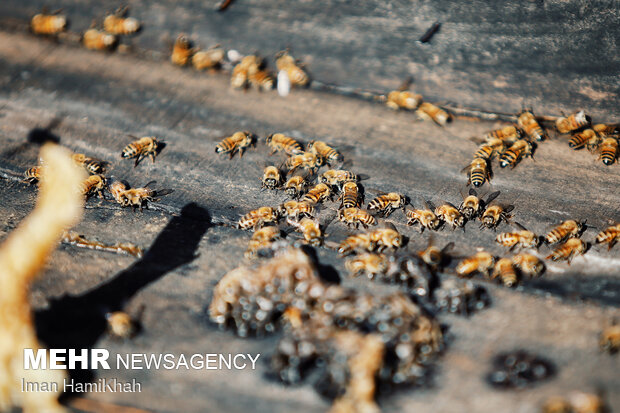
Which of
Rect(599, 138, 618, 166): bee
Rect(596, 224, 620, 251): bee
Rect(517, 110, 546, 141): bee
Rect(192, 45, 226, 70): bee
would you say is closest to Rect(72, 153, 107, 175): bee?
Rect(192, 45, 226, 70): bee

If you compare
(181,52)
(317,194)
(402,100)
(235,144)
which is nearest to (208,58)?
(181,52)

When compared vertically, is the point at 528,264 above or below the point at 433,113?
below

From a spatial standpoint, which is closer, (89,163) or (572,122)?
(89,163)

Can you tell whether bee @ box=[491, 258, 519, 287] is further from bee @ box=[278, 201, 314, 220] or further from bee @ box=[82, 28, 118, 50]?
bee @ box=[82, 28, 118, 50]

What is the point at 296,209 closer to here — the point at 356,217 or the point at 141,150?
the point at 356,217

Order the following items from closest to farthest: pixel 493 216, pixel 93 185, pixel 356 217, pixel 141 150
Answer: pixel 493 216, pixel 356 217, pixel 93 185, pixel 141 150
